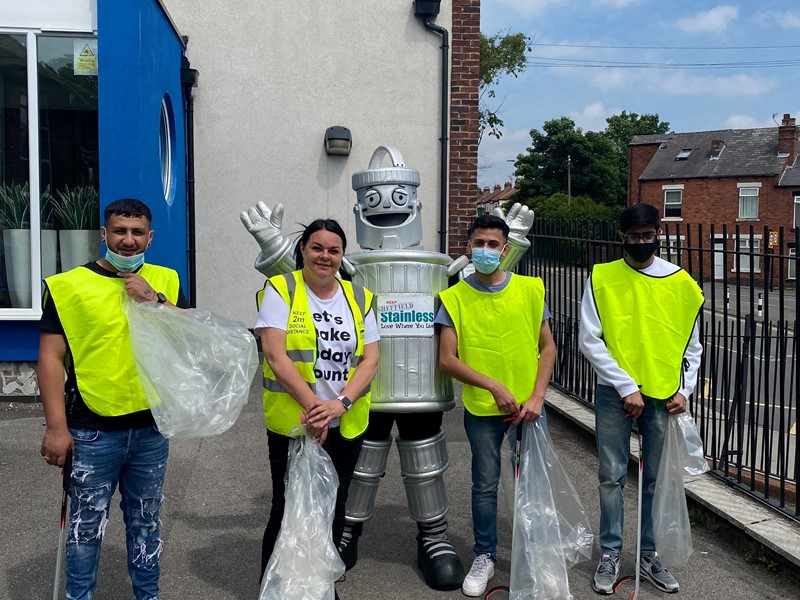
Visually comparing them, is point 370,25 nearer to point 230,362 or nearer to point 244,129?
point 244,129

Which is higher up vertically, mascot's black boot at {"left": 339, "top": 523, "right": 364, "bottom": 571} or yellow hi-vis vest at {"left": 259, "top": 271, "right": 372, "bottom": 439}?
yellow hi-vis vest at {"left": 259, "top": 271, "right": 372, "bottom": 439}

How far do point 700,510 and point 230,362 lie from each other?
2.94 metres

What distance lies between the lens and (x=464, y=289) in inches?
138

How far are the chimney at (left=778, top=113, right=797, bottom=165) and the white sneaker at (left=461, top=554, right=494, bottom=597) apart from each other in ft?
117

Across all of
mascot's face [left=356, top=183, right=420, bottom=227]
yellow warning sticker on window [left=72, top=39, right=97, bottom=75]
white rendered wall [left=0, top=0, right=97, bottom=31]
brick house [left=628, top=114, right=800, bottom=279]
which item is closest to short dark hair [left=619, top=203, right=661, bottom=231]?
mascot's face [left=356, top=183, right=420, bottom=227]

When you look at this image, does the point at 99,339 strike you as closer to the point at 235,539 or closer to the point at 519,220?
the point at 235,539

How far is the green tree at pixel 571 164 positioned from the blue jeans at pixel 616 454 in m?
45.3

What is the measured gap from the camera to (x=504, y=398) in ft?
10.9

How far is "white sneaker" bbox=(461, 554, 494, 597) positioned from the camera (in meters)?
3.41

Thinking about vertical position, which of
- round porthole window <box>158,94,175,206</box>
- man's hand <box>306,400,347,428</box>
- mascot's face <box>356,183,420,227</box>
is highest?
round porthole window <box>158,94,175,206</box>

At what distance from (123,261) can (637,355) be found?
2.22m

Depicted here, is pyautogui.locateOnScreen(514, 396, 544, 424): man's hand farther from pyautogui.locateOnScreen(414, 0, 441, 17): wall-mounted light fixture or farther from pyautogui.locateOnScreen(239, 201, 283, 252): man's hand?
pyautogui.locateOnScreen(414, 0, 441, 17): wall-mounted light fixture

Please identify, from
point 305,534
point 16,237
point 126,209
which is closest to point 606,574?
point 305,534

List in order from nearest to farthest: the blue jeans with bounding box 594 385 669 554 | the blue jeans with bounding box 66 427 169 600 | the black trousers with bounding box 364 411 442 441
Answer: the blue jeans with bounding box 66 427 169 600
the blue jeans with bounding box 594 385 669 554
the black trousers with bounding box 364 411 442 441
